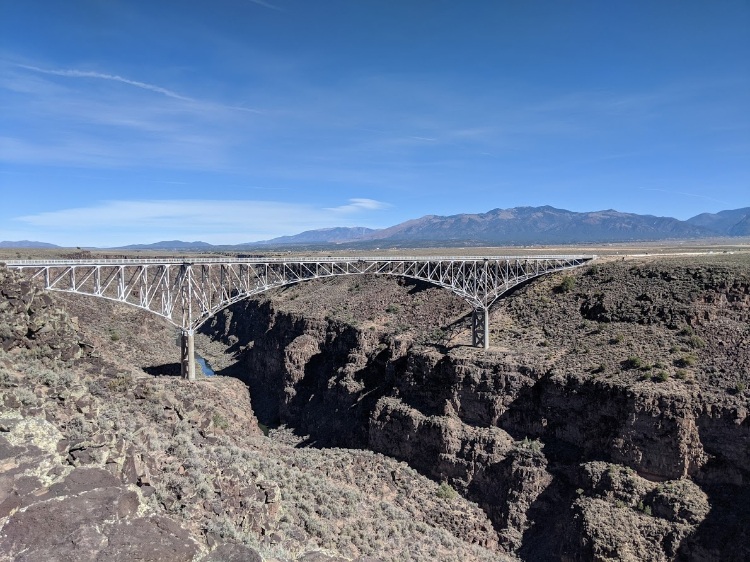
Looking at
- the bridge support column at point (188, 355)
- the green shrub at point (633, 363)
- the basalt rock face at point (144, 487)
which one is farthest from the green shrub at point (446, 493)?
the bridge support column at point (188, 355)

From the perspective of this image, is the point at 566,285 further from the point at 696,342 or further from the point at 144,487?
the point at 144,487

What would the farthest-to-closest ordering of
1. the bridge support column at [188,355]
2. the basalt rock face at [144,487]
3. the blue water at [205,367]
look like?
the blue water at [205,367] → the bridge support column at [188,355] → the basalt rock face at [144,487]

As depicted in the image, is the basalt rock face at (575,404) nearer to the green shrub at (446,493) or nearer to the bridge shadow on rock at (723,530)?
the bridge shadow on rock at (723,530)

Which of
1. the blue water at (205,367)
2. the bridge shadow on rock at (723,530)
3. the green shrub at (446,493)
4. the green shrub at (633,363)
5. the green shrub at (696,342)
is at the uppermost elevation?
the green shrub at (696,342)

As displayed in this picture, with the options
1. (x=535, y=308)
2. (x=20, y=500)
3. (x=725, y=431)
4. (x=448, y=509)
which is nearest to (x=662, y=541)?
(x=725, y=431)

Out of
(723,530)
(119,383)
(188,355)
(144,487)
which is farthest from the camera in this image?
(188,355)

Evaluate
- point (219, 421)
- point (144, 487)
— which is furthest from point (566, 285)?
point (144, 487)
